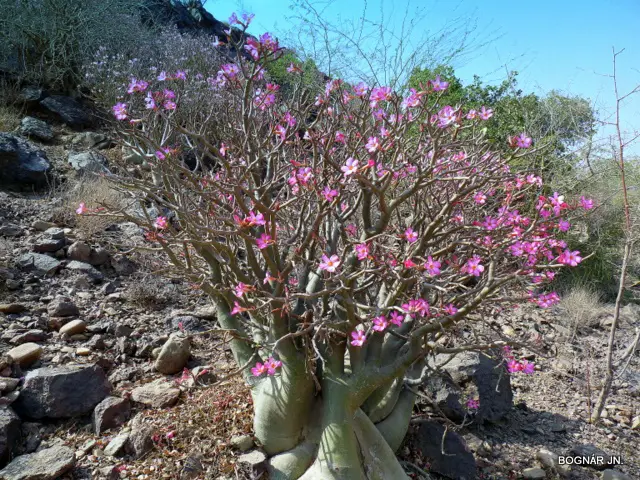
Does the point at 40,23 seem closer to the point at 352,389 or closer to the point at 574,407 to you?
the point at 352,389

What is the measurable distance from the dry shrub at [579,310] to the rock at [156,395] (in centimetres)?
510

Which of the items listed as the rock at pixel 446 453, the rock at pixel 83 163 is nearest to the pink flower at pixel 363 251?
the rock at pixel 446 453

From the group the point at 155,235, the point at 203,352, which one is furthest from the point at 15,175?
the point at 155,235

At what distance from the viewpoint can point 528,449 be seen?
347 centimetres

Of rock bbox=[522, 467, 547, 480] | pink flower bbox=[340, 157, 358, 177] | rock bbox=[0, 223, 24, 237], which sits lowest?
rock bbox=[522, 467, 547, 480]

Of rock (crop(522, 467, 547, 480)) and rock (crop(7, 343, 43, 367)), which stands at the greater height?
rock (crop(7, 343, 43, 367))

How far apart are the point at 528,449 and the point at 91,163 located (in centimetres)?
631

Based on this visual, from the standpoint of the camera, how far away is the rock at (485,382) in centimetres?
363

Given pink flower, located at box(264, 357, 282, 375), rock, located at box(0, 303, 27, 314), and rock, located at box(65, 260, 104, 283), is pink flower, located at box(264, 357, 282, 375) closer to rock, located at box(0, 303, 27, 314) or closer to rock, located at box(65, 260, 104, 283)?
rock, located at box(0, 303, 27, 314)

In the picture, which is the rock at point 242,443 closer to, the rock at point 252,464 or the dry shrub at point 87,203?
the rock at point 252,464

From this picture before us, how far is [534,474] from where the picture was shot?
309 centimetres

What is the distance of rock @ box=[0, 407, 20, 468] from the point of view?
94.4 inches

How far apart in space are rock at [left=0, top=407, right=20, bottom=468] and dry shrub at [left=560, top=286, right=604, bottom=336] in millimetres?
5976

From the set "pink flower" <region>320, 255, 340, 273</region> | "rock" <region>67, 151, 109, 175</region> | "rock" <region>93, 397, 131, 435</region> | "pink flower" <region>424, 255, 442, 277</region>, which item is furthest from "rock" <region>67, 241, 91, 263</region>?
"pink flower" <region>424, 255, 442, 277</region>
